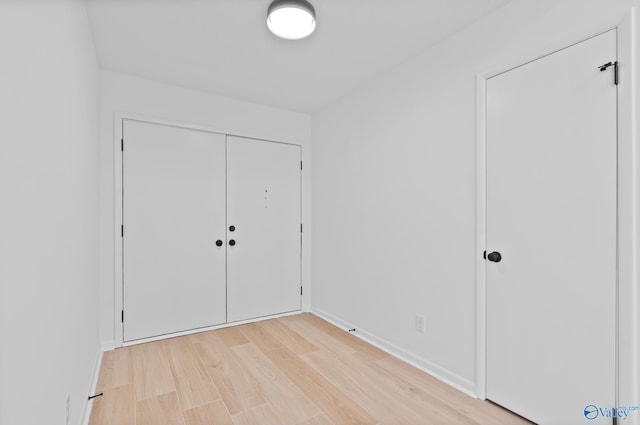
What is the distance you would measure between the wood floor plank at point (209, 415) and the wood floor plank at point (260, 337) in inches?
33.3

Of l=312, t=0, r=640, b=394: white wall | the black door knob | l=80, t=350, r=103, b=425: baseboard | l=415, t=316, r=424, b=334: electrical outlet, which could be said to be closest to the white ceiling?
l=312, t=0, r=640, b=394: white wall

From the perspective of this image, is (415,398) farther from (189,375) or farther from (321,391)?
(189,375)

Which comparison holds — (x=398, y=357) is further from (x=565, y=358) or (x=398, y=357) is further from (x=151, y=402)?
(x=151, y=402)

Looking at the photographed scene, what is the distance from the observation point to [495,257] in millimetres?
2008

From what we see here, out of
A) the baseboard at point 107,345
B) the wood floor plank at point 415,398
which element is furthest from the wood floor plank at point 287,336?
the baseboard at point 107,345

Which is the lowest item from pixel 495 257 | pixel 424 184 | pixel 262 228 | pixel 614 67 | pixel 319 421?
pixel 319 421

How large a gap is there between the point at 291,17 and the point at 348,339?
2790 mm

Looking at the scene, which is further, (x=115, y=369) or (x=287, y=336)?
(x=287, y=336)

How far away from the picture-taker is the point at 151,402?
2.04 metres

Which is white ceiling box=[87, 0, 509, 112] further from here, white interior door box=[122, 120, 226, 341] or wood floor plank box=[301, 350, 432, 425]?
wood floor plank box=[301, 350, 432, 425]

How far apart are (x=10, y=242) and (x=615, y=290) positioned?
2.39 m

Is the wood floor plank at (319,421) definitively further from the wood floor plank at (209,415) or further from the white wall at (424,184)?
the white wall at (424,184)

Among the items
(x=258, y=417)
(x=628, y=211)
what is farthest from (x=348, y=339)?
(x=628, y=211)

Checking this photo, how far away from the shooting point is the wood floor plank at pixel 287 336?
9.33 feet
